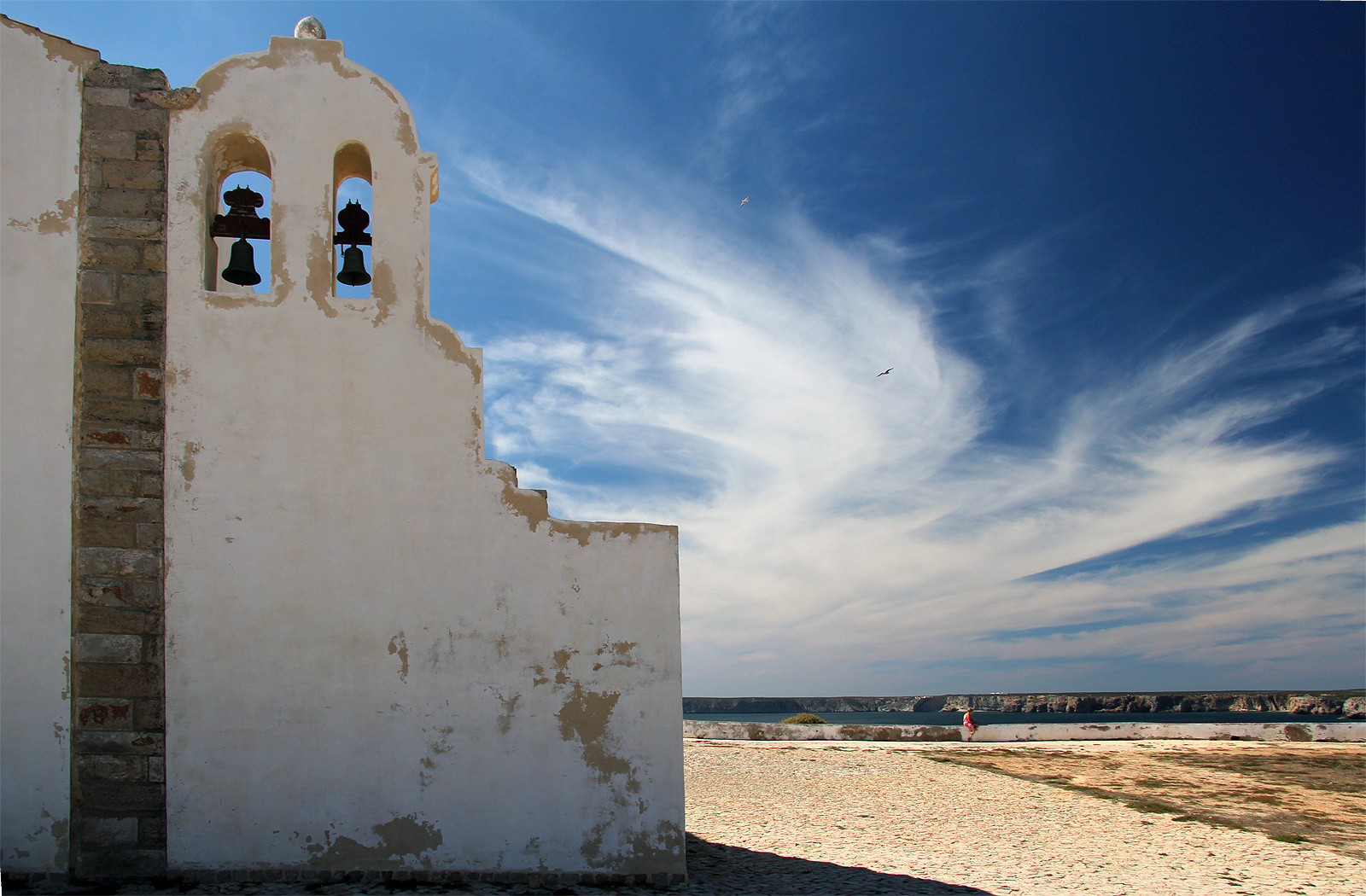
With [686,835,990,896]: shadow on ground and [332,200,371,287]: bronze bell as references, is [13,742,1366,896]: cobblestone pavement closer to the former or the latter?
[686,835,990,896]: shadow on ground

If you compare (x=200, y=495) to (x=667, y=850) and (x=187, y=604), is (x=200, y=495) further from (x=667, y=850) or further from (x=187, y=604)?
(x=667, y=850)

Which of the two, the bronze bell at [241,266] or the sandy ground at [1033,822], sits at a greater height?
the bronze bell at [241,266]

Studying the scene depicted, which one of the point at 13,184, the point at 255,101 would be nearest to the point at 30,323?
the point at 13,184

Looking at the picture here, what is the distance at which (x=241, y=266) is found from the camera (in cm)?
605

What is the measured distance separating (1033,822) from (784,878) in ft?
13.0

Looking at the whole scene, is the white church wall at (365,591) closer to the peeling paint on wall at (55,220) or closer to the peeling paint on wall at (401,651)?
the peeling paint on wall at (401,651)

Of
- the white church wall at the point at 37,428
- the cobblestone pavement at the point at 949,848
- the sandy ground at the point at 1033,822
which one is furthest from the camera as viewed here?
the sandy ground at the point at 1033,822

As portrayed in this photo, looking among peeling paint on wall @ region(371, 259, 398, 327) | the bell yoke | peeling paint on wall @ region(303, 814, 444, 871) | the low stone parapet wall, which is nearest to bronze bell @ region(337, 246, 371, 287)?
the bell yoke

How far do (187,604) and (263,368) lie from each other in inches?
67.4

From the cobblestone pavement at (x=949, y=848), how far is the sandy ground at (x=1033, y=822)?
3 cm

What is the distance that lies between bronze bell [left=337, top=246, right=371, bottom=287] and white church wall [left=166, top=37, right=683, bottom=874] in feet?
0.87

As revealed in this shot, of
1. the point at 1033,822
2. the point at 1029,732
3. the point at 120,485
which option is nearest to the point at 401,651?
→ the point at 120,485

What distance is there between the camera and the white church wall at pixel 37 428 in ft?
16.9

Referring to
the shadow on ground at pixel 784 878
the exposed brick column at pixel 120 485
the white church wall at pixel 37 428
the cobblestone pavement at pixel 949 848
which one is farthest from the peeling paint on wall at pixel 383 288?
the shadow on ground at pixel 784 878
